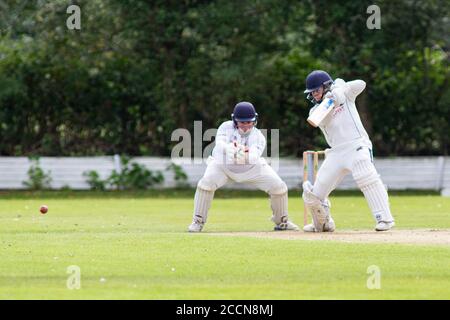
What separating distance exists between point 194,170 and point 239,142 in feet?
48.7

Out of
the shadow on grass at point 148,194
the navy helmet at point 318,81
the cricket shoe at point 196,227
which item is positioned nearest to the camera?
the navy helmet at point 318,81

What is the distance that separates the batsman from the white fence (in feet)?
49.9

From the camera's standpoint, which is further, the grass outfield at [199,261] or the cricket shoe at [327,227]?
the cricket shoe at [327,227]

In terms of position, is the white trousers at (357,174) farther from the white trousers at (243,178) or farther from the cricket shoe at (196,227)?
the cricket shoe at (196,227)

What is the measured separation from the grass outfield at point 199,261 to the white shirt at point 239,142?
3.91 ft

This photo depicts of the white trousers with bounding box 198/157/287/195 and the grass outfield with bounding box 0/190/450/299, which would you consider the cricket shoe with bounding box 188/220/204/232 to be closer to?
the grass outfield with bounding box 0/190/450/299

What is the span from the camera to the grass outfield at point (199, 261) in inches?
405

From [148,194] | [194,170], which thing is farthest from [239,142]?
[194,170]

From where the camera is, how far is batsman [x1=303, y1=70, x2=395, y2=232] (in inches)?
611

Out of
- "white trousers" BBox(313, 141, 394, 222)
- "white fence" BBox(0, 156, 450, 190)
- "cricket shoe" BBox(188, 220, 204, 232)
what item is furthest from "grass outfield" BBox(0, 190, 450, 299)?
"white fence" BBox(0, 156, 450, 190)

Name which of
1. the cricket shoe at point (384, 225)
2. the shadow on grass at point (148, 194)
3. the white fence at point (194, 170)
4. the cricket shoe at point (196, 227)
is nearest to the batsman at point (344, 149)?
the cricket shoe at point (384, 225)
